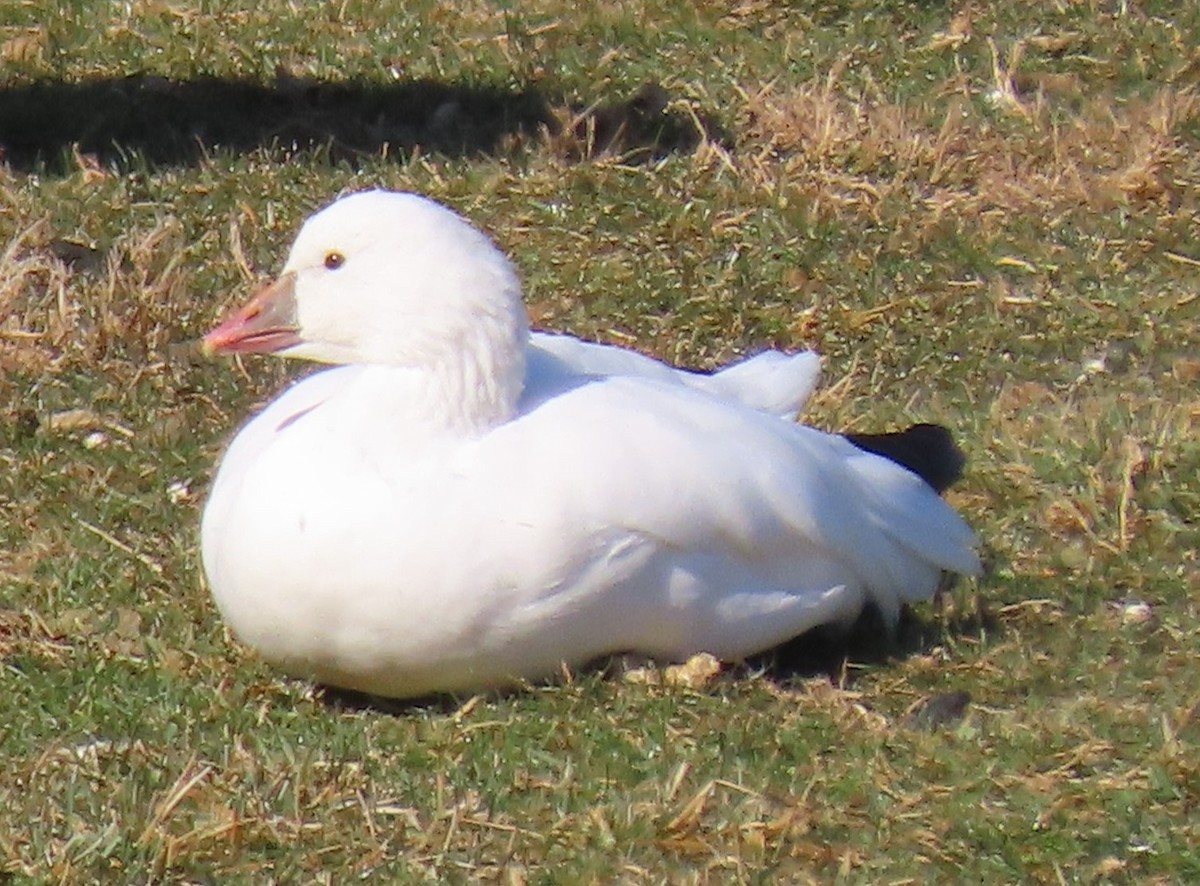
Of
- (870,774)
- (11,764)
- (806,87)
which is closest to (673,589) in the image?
(870,774)

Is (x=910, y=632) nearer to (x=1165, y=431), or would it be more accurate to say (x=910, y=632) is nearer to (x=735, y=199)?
(x=1165, y=431)

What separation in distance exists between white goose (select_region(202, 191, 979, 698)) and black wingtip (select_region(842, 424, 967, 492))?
1.16 feet

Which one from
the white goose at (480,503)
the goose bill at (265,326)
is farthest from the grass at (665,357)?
the goose bill at (265,326)

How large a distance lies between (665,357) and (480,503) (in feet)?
6.83

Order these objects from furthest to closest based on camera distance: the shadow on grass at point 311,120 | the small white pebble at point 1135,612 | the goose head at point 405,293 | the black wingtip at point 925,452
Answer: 1. the shadow on grass at point 311,120
2. the black wingtip at point 925,452
3. the small white pebble at point 1135,612
4. the goose head at point 405,293

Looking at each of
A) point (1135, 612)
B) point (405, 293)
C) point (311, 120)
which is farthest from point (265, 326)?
point (311, 120)

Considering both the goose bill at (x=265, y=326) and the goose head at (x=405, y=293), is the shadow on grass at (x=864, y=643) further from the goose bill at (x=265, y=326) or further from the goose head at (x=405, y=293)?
the goose bill at (x=265, y=326)

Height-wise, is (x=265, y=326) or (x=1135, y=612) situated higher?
(x=265, y=326)

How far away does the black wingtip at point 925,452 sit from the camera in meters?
5.23

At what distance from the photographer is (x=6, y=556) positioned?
5082 mm

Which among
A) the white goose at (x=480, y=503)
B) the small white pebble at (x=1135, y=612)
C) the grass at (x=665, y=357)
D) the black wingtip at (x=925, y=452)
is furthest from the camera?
the black wingtip at (x=925, y=452)

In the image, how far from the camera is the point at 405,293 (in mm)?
4535

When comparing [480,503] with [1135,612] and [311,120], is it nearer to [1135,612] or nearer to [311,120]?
[1135,612]

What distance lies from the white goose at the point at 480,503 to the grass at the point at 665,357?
141 mm
